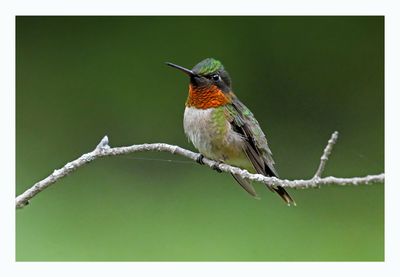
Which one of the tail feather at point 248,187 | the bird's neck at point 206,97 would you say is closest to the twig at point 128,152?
the tail feather at point 248,187

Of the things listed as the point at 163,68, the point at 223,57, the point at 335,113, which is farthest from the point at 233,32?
the point at 335,113

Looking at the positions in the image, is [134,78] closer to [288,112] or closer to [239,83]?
[239,83]

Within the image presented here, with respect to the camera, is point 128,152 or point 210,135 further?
point 210,135

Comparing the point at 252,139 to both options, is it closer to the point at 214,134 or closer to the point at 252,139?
the point at 252,139

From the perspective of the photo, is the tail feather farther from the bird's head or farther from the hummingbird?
the bird's head

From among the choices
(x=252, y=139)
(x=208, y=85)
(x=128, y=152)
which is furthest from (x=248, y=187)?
(x=128, y=152)


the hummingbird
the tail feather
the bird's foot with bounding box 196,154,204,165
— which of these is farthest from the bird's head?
the tail feather
